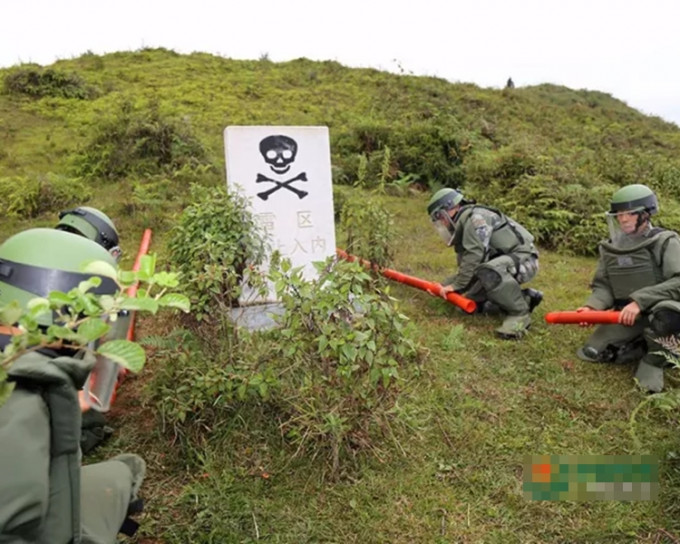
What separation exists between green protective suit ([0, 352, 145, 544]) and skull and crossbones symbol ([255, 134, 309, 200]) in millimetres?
3682

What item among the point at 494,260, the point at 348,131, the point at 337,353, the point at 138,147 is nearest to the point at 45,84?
the point at 138,147

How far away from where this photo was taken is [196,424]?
2965 millimetres

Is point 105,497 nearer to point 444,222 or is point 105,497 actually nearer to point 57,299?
point 57,299

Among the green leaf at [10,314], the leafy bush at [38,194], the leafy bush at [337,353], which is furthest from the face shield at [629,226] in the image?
the leafy bush at [38,194]

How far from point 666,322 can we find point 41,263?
3.70m

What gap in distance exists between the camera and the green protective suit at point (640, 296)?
3.64 meters

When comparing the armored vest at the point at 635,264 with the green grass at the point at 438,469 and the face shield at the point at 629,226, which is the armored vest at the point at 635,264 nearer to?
the face shield at the point at 629,226

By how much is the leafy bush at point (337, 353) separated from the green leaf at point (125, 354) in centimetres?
152

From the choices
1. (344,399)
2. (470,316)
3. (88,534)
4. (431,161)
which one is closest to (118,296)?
(88,534)

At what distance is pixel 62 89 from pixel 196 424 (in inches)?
472

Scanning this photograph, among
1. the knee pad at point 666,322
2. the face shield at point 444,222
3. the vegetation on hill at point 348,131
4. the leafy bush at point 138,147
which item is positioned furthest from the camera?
the leafy bush at point 138,147

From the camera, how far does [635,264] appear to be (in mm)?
3924

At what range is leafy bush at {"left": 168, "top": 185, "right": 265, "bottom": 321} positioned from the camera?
10.2 feet

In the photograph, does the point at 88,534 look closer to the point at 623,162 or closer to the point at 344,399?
the point at 344,399
